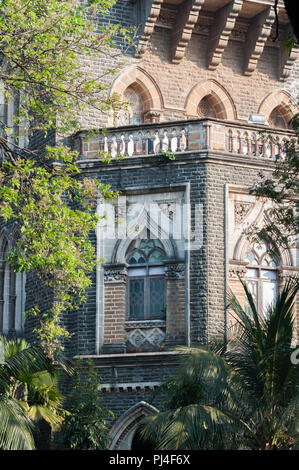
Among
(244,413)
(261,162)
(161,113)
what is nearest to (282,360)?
(244,413)

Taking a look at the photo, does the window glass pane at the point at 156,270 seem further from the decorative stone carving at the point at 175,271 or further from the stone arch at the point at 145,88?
the stone arch at the point at 145,88

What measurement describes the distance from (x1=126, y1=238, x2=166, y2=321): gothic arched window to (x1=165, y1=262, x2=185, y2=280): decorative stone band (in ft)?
0.82

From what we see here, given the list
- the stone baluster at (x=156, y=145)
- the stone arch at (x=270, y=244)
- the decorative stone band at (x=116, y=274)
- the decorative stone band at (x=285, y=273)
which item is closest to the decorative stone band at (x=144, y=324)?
the decorative stone band at (x=116, y=274)

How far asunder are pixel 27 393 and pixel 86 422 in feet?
4.21

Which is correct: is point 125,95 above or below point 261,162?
above

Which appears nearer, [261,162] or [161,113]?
[261,162]

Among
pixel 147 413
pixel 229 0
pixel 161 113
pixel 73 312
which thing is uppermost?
pixel 229 0

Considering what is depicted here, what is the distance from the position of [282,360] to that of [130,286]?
7701mm

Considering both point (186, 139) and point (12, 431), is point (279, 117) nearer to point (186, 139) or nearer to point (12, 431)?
point (186, 139)

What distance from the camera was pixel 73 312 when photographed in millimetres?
24625

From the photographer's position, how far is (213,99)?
28719 mm

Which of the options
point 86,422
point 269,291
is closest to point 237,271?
point 269,291

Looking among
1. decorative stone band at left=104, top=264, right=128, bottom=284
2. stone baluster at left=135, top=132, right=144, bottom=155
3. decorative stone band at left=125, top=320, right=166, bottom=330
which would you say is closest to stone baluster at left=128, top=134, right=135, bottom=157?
stone baluster at left=135, top=132, right=144, bottom=155

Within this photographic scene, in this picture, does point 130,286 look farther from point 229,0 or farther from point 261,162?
point 229,0
